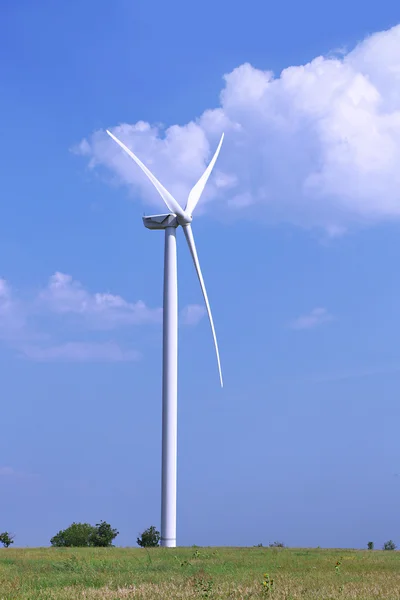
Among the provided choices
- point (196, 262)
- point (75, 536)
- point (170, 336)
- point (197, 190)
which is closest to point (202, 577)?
point (170, 336)

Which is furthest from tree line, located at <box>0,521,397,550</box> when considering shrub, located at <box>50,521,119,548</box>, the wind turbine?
the wind turbine

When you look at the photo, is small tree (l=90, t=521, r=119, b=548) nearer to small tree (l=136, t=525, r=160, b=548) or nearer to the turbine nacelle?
small tree (l=136, t=525, r=160, b=548)

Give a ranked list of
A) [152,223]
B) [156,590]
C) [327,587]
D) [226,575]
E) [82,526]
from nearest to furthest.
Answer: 1. [156,590]
2. [327,587]
3. [226,575]
4. [152,223]
5. [82,526]

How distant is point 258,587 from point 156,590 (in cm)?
255

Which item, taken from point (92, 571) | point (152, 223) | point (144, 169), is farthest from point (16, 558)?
point (144, 169)

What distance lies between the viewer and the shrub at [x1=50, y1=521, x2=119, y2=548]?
5712 centimetres

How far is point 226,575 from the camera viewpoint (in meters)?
21.6

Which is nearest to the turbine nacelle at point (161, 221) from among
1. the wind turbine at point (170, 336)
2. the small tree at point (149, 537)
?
the wind turbine at point (170, 336)

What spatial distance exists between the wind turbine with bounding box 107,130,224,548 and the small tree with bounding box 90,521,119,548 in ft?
56.2

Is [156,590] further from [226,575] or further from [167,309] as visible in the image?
[167,309]

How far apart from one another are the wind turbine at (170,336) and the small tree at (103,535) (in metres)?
17.1

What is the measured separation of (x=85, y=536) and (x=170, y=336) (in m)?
23.3

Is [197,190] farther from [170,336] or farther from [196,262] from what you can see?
[170,336]

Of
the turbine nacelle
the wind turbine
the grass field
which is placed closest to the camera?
the grass field
